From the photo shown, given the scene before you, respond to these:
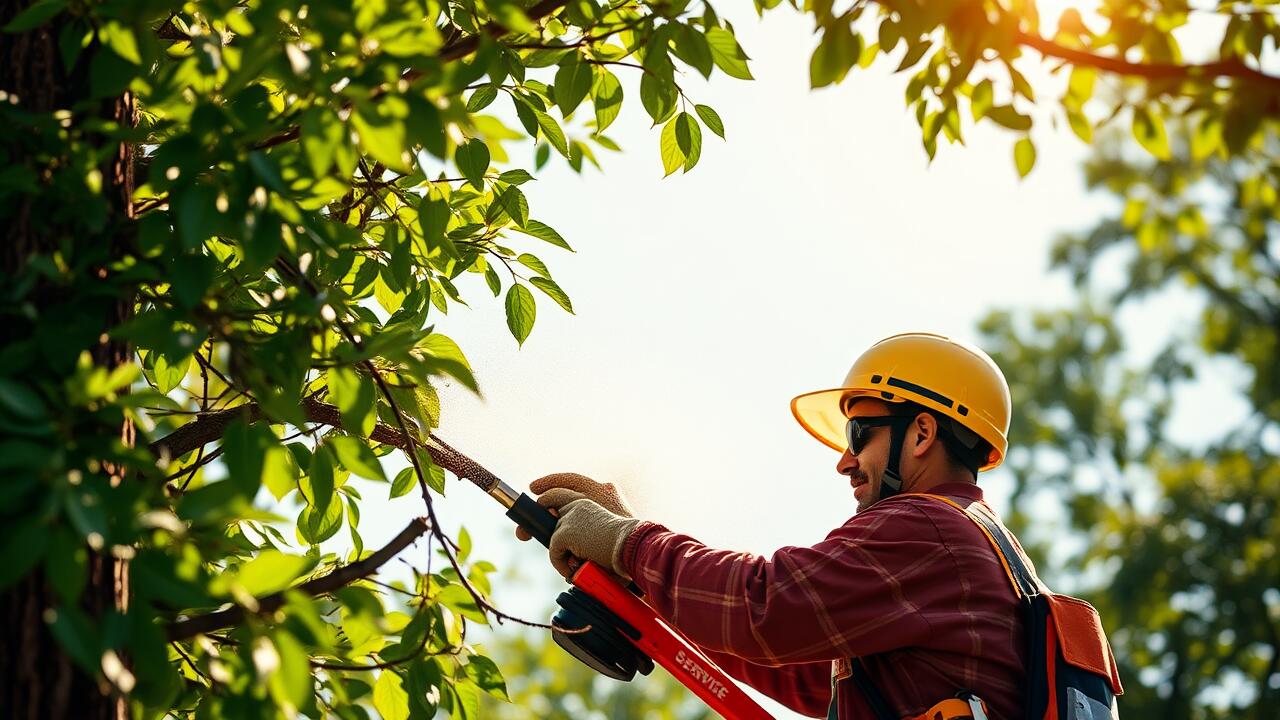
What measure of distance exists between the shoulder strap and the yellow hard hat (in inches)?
19.9

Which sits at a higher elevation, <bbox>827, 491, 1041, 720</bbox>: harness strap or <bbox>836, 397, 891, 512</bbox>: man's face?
<bbox>836, 397, 891, 512</bbox>: man's face

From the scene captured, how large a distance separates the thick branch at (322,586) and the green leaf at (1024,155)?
158 cm

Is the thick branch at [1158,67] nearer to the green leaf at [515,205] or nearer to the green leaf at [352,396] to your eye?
the green leaf at [515,205]

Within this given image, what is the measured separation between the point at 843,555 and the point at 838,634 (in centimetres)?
22

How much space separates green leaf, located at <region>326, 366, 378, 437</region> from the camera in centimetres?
223

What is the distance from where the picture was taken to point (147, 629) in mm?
1804

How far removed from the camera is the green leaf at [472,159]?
2.84 meters

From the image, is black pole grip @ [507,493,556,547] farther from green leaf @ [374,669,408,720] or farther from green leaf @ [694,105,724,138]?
green leaf @ [694,105,724,138]

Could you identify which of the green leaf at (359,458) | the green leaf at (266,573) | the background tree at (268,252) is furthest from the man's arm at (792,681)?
the green leaf at (266,573)

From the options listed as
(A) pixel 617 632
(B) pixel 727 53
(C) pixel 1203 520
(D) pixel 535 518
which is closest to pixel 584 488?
(D) pixel 535 518

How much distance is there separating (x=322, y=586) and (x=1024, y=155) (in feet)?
5.99

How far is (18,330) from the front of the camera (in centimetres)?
215

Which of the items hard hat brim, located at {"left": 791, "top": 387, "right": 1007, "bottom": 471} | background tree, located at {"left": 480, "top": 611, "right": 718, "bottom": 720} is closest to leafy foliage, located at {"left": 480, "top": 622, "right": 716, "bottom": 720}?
background tree, located at {"left": 480, "top": 611, "right": 718, "bottom": 720}

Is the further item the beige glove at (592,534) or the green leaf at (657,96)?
the beige glove at (592,534)
